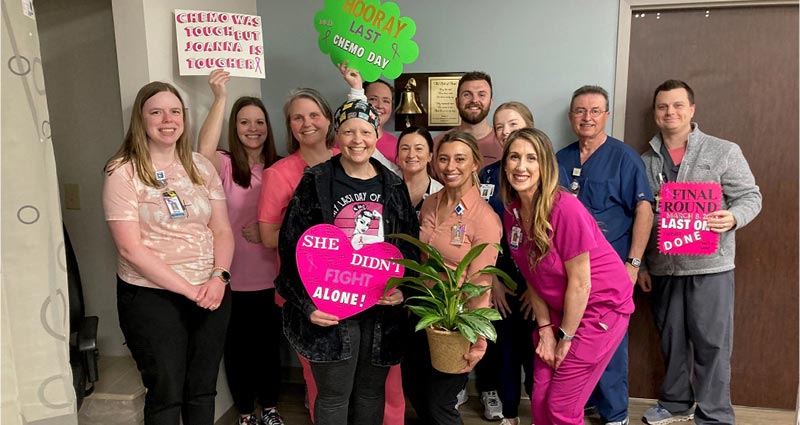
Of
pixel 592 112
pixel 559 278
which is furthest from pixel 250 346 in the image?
pixel 592 112

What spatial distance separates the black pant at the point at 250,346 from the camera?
8.17 feet

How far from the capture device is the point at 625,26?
2691 mm

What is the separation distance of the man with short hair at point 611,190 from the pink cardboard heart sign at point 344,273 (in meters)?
1.12

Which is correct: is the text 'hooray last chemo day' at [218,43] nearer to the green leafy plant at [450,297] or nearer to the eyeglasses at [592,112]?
the green leafy plant at [450,297]

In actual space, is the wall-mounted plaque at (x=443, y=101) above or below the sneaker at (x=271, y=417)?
above

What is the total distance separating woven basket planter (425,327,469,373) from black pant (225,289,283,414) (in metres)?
1.08

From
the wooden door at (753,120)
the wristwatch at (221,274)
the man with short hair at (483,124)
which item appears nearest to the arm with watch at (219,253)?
the wristwatch at (221,274)

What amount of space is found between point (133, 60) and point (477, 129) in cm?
159

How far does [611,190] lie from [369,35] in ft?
4.37

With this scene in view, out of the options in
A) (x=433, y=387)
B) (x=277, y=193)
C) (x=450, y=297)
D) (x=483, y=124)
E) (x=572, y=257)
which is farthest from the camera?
(x=483, y=124)

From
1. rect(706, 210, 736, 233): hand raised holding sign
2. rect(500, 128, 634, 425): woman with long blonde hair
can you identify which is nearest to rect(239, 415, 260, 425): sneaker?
rect(500, 128, 634, 425): woman with long blonde hair

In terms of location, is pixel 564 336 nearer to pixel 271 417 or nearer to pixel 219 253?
pixel 219 253

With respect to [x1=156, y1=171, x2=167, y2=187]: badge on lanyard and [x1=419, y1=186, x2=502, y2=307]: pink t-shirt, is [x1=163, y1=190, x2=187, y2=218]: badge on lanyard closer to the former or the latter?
[x1=156, y1=171, x2=167, y2=187]: badge on lanyard

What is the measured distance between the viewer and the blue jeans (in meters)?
1.81
